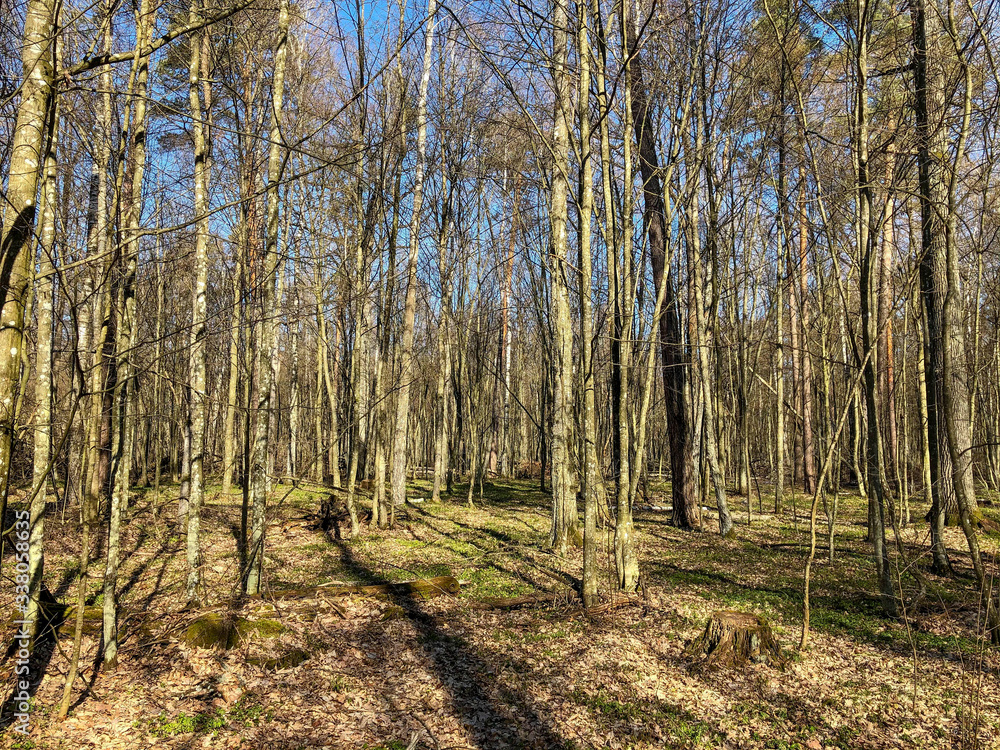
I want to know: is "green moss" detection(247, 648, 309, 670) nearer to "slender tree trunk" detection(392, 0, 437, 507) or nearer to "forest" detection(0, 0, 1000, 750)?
"forest" detection(0, 0, 1000, 750)

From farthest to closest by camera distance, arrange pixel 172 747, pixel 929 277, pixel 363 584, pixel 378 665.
→ pixel 929 277
pixel 363 584
pixel 378 665
pixel 172 747

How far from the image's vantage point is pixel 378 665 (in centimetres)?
550

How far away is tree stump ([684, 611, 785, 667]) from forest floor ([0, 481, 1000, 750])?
0.43 feet

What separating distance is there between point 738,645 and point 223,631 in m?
4.77

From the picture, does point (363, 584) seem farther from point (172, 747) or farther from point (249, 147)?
point (249, 147)

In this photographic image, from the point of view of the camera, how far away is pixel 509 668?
5.45 metres

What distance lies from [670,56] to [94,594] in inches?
444

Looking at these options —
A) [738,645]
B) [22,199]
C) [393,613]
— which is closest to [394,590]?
[393,613]

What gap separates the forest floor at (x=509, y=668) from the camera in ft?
14.1

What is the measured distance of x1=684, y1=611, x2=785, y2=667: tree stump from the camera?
213 inches

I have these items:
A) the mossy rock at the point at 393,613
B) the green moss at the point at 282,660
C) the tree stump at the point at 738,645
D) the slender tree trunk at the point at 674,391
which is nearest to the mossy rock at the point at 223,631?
the green moss at the point at 282,660

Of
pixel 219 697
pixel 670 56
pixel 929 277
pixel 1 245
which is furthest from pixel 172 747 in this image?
pixel 670 56

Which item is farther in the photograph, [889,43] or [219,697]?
[889,43]

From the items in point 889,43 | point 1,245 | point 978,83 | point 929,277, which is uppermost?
point 889,43
